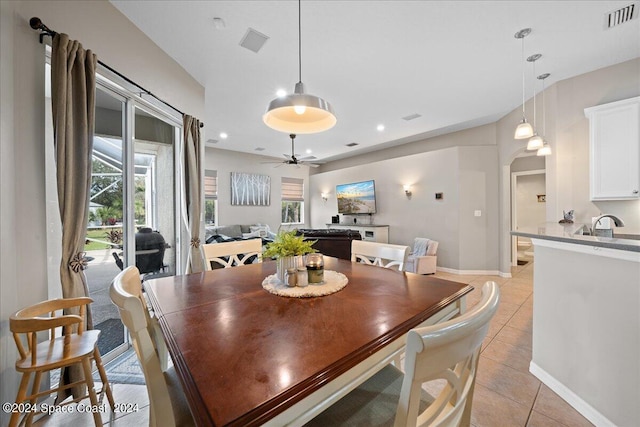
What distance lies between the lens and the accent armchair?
16.1 feet

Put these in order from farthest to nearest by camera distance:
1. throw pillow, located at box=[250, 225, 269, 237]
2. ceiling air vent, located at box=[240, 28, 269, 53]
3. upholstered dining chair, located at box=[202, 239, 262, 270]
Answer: throw pillow, located at box=[250, 225, 269, 237] < ceiling air vent, located at box=[240, 28, 269, 53] < upholstered dining chair, located at box=[202, 239, 262, 270]

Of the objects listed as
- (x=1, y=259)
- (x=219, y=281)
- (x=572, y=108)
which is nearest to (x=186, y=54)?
(x=1, y=259)

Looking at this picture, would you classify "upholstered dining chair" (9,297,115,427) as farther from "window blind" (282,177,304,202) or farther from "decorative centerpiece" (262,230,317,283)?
"window blind" (282,177,304,202)

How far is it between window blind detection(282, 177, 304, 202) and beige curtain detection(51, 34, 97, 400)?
6757mm

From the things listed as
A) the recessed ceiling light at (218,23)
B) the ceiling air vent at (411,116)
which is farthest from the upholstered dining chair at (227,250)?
the ceiling air vent at (411,116)

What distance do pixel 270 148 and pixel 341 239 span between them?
3772mm

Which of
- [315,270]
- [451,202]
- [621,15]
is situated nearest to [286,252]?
[315,270]

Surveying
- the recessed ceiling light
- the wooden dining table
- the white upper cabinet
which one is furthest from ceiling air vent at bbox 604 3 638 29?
the recessed ceiling light

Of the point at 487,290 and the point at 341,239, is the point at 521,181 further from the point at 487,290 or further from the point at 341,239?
the point at 487,290

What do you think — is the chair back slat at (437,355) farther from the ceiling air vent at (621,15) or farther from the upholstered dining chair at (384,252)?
the ceiling air vent at (621,15)

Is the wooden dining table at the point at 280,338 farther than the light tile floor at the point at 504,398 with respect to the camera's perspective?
No

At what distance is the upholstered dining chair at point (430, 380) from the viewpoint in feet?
1.72

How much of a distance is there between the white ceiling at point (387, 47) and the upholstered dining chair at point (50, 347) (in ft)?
7.72

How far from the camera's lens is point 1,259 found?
1.34 m
